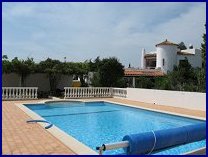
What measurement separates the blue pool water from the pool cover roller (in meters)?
0.36

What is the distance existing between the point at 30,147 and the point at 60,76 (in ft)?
58.5

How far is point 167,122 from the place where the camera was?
12.6m

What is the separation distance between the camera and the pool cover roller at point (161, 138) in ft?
21.1

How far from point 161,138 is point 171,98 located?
9.43 metres

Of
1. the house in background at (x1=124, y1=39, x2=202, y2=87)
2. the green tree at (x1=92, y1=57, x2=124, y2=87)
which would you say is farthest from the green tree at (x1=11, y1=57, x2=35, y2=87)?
the house in background at (x1=124, y1=39, x2=202, y2=87)

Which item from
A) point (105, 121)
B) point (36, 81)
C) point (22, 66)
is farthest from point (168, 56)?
point (105, 121)

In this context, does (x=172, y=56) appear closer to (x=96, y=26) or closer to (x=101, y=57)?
(x=101, y=57)

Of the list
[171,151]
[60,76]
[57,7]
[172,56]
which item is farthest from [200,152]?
[172,56]

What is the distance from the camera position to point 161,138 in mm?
6930

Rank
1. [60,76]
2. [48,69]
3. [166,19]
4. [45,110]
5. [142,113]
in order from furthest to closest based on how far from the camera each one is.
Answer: [60,76] → [48,69] → [166,19] → [45,110] → [142,113]

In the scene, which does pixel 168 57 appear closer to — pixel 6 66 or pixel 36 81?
pixel 36 81

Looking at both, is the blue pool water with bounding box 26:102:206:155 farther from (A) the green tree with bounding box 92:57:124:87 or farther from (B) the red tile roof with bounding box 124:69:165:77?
(B) the red tile roof with bounding box 124:69:165:77

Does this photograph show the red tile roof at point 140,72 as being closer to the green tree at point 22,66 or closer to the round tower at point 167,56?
the round tower at point 167,56

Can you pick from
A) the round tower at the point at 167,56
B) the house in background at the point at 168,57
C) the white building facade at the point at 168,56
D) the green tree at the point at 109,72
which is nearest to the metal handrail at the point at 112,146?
the green tree at the point at 109,72
